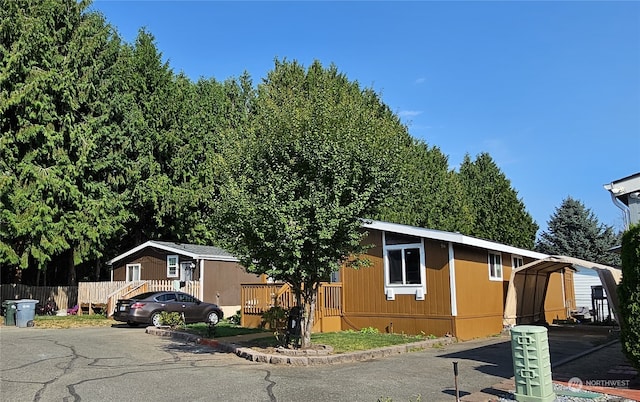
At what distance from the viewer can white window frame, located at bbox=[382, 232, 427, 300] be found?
15773 mm

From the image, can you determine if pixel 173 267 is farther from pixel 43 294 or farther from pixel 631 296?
pixel 631 296

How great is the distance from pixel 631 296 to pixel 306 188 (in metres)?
6.42

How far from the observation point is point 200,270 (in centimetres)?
2466

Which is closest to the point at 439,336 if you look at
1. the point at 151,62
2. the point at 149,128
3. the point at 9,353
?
the point at 9,353

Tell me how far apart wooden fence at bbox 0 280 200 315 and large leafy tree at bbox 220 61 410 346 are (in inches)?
517

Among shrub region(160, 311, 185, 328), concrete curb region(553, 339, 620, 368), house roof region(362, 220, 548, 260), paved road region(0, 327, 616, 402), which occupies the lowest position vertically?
concrete curb region(553, 339, 620, 368)

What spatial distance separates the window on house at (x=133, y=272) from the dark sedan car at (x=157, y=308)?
8326 millimetres

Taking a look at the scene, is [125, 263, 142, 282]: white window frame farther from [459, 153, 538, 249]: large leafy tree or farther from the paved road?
[459, 153, 538, 249]: large leafy tree

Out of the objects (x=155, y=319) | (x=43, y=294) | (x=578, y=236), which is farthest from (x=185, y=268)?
(x=578, y=236)

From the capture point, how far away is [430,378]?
9297 millimetres

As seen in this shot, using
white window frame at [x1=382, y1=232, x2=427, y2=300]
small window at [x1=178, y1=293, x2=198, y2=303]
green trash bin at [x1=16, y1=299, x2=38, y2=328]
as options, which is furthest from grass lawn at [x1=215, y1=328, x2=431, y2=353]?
green trash bin at [x1=16, y1=299, x2=38, y2=328]

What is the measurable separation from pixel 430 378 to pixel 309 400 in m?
2.70

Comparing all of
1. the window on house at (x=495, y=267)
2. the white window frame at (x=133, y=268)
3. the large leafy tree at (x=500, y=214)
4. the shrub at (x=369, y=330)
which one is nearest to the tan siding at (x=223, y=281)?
the white window frame at (x=133, y=268)

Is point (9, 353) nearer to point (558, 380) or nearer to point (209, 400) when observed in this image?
point (209, 400)
